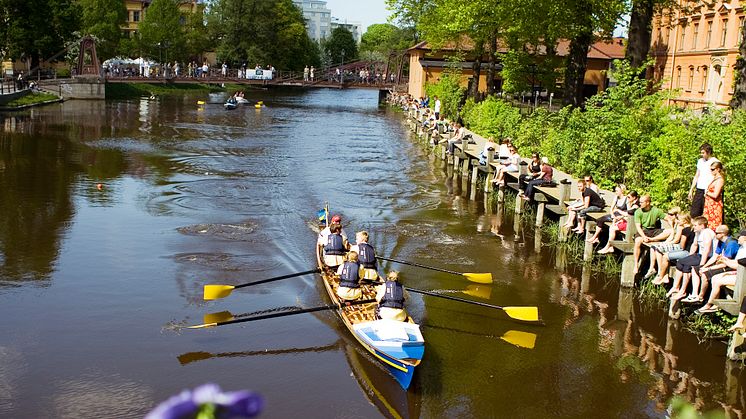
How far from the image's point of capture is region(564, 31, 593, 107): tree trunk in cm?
3164

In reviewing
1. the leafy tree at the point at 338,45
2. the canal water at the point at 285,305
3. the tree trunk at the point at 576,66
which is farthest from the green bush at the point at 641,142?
the leafy tree at the point at 338,45

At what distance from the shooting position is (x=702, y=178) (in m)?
15.5

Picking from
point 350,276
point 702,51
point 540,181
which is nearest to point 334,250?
point 350,276

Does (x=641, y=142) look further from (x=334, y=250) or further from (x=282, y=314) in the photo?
(x=282, y=314)

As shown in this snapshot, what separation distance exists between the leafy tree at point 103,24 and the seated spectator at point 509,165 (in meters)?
64.4

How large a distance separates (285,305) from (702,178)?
893 centimetres

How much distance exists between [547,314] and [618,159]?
893 centimetres

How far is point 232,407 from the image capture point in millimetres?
1659

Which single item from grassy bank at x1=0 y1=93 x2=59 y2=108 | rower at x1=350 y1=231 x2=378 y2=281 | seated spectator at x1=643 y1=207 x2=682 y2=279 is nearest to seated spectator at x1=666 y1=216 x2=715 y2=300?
seated spectator at x1=643 y1=207 x2=682 y2=279

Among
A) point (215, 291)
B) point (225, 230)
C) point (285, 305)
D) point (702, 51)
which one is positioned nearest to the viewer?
point (215, 291)

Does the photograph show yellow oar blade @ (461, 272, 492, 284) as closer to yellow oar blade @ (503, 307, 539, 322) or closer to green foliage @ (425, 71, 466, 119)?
yellow oar blade @ (503, 307, 539, 322)

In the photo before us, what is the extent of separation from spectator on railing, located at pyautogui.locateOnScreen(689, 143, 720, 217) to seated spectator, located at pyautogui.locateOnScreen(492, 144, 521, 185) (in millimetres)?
8629

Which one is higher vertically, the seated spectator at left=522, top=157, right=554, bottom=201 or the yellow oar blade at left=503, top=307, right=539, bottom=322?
the seated spectator at left=522, top=157, right=554, bottom=201

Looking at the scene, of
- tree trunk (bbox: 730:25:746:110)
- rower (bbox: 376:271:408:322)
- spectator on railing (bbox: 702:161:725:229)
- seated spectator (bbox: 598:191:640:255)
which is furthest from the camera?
tree trunk (bbox: 730:25:746:110)
